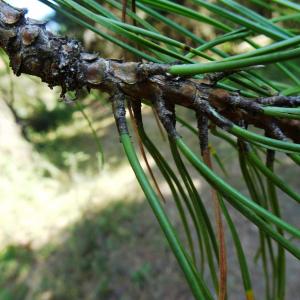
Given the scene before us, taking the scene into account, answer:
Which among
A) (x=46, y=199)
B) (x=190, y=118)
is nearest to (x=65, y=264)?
(x=46, y=199)

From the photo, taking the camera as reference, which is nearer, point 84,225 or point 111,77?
point 111,77

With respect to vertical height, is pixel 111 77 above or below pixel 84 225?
below

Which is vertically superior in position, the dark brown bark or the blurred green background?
the blurred green background

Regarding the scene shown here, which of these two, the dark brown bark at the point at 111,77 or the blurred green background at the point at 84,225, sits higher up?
the blurred green background at the point at 84,225

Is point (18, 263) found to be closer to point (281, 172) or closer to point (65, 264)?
point (65, 264)

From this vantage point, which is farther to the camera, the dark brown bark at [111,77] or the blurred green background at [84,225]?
the blurred green background at [84,225]

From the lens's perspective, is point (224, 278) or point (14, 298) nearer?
point (224, 278)

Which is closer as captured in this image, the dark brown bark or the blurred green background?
the dark brown bark

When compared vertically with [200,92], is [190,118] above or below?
above
